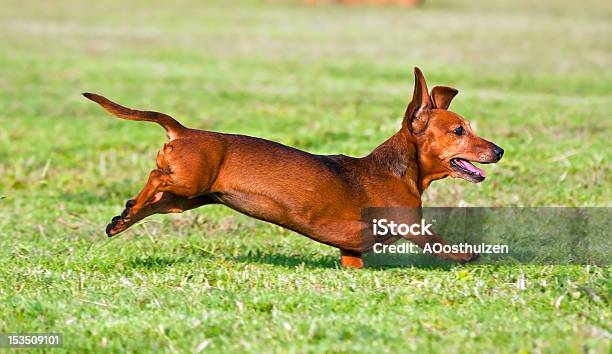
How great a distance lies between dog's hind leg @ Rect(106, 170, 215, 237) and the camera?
5980mm

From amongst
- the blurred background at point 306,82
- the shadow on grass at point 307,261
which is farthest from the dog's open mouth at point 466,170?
the blurred background at point 306,82

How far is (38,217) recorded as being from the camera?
341 inches

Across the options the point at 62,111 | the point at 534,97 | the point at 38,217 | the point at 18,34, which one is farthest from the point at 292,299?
the point at 18,34

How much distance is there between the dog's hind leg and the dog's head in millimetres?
1374

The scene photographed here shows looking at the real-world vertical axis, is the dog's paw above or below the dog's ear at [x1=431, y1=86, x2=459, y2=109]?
below

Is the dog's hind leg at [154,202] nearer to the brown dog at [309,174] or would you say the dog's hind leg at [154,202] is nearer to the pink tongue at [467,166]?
the brown dog at [309,174]

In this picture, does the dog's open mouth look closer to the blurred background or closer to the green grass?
the green grass

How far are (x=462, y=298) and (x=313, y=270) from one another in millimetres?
1140

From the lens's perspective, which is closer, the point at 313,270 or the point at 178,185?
the point at 178,185

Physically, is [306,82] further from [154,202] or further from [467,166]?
[154,202]

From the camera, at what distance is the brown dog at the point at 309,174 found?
236 inches

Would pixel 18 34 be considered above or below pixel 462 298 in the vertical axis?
above

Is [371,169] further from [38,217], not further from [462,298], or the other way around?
[38,217]

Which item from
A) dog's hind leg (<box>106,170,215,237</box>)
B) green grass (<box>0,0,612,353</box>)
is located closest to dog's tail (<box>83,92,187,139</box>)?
dog's hind leg (<box>106,170,215,237</box>)
